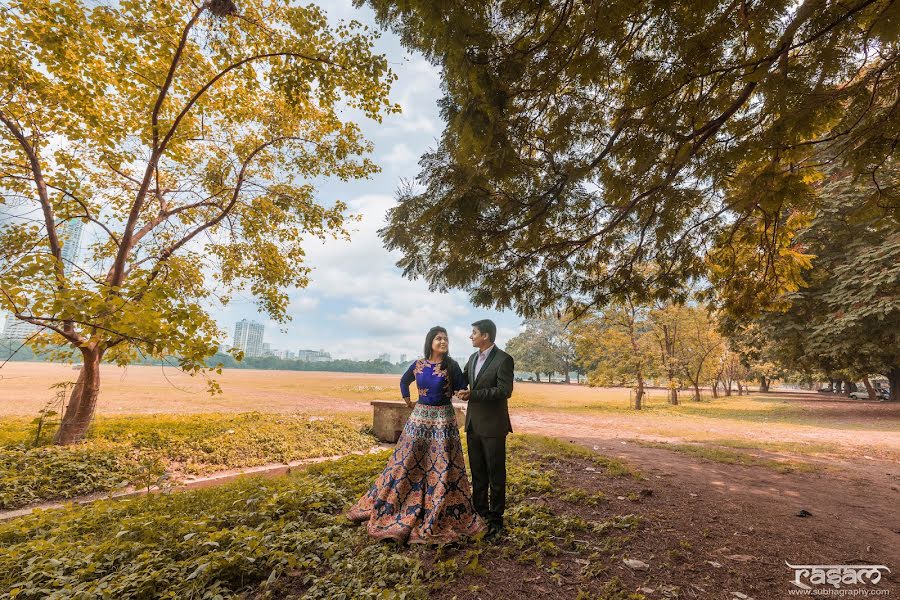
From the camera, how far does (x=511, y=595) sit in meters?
2.85

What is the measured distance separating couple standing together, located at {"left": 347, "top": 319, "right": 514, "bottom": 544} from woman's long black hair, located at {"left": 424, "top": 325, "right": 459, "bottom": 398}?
0.04ft

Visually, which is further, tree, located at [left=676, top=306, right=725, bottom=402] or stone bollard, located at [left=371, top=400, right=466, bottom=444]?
tree, located at [left=676, top=306, right=725, bottom=402]

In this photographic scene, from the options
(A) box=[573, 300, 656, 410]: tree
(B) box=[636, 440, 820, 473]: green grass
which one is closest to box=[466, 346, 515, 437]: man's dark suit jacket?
(B) box=[636, 440, 820, 473]: green grass

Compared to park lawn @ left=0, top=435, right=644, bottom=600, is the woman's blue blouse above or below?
above

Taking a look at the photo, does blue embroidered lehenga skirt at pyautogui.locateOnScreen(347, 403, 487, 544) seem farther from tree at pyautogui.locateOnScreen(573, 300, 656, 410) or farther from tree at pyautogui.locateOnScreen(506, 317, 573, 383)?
tree at pyautogui.locateOnScreen(506, 317, 573, 383)

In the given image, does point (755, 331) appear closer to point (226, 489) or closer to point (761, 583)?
point (761, 583)

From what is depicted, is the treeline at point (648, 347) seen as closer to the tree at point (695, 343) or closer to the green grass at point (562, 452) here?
the tree at point (695, 343)

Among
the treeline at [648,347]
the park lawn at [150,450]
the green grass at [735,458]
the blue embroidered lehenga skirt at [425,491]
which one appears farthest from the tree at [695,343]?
the blue embroidered lehenga skirt at [425,491]

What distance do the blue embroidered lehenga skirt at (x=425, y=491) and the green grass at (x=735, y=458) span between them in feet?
21.7

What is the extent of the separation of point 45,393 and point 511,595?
2430cm

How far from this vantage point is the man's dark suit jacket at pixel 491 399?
12.4ft

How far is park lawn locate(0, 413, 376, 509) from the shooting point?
5.73 metres

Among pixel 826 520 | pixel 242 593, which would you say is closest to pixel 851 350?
pixel 826 520

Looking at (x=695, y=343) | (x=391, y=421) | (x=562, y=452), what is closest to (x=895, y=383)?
(x=695, y=343)
